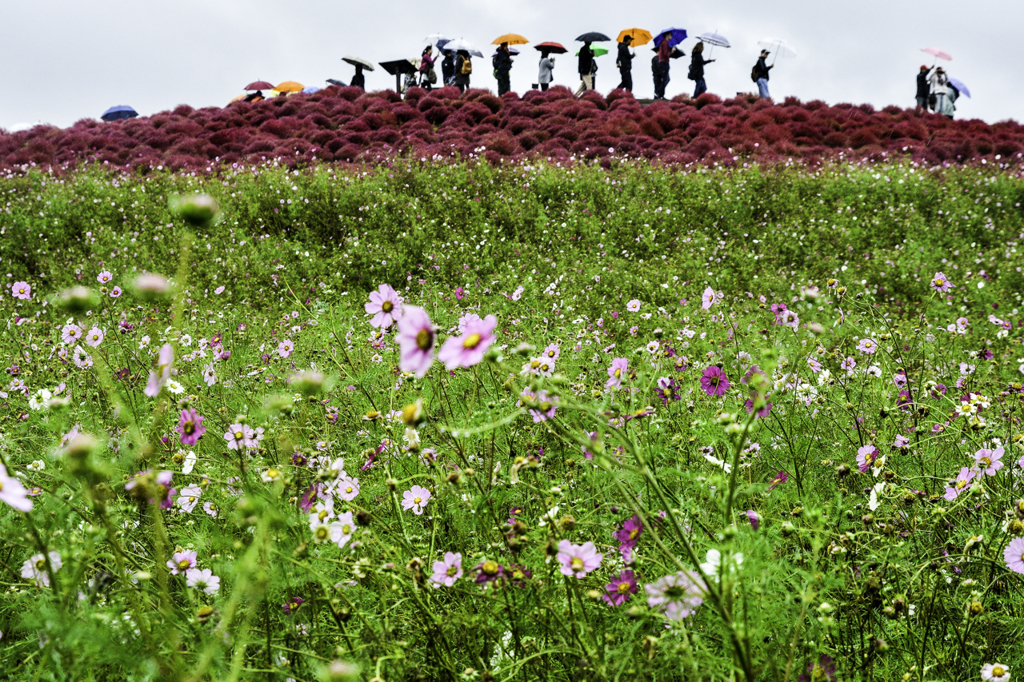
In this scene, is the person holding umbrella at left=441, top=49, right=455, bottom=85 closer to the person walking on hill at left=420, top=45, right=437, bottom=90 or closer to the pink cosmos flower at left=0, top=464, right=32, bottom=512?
the person walking on hill at left=420, top=45, right=437, bottom=90

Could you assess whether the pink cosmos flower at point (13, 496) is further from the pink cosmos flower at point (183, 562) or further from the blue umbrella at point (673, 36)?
the blue umbrella at point (673, 36)

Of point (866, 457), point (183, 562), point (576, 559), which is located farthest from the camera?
point (866, 457)

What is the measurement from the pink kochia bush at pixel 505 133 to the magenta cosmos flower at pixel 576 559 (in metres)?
7.98

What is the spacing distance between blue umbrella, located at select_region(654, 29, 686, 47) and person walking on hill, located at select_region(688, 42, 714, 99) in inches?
39.6

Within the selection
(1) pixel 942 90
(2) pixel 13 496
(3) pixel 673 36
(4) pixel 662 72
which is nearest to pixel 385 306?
(2) pixel 13 496

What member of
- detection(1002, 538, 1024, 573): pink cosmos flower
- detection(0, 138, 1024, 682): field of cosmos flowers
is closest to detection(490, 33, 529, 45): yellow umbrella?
detection(0, 138, 1024, 682): field of cosmos flowers

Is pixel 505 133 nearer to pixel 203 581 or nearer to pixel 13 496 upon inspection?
pixel 203 581

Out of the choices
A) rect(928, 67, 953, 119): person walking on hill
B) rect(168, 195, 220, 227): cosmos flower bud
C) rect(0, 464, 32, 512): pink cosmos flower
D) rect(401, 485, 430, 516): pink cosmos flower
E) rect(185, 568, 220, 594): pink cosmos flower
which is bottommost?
rect(185, 568, 220, 594): pink cosmos flower

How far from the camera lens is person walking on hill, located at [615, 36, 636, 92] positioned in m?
14.9

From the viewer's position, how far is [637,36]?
1493cm

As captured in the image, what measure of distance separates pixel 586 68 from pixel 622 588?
Answer: 54.2 feet

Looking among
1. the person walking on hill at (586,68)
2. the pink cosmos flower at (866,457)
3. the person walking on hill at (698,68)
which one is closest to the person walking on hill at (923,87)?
the person walking on hill at (698,68)

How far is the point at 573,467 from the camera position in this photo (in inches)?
59.0

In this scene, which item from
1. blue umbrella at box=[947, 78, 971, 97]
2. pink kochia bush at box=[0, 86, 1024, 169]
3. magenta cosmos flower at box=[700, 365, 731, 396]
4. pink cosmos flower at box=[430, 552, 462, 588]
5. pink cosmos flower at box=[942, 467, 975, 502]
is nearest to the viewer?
pink cosmos flower at box=[430, 552, 462, 588]
